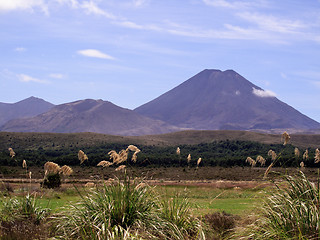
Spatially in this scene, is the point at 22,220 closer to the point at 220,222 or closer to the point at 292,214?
the point at 220,222

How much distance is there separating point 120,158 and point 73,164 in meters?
56.9

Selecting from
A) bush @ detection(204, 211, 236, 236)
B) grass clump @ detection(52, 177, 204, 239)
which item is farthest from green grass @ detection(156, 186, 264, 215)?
grass clump @ detection(52, 177, 204, 239)

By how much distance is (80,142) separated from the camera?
11169 cm

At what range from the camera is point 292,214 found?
823 cm

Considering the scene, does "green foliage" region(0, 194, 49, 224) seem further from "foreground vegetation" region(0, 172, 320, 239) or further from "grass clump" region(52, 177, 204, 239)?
"grass clump" region(52, 177, 204, 239)

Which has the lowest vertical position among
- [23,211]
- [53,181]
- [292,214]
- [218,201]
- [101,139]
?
[218,201]

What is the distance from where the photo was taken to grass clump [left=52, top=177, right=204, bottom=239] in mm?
8641

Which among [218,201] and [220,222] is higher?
[220,222]

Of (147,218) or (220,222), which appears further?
(220,222)

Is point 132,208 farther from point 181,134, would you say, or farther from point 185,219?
point 181,134

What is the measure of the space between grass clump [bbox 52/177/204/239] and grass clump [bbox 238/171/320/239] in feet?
5.44

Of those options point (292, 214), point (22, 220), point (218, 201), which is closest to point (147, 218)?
point (292, 214)

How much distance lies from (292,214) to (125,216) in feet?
11.8

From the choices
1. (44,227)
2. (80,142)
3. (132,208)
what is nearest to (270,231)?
(132,208)
